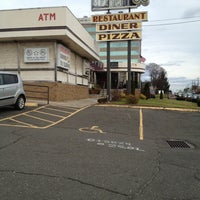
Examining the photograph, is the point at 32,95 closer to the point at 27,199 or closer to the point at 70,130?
the point at 70,130

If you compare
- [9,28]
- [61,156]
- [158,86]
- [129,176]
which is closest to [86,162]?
[61,156]

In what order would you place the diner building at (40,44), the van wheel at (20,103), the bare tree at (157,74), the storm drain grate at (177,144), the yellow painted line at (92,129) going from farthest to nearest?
the bare tree at (157,74), the diner building at (40,44), the van wheel at (20,103), the yellow painted line at (92,129), the storm drain grate at (177,144)

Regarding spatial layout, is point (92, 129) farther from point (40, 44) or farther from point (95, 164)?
point (40, 44)

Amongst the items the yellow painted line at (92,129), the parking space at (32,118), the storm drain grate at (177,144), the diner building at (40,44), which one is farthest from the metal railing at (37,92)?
the storm drain grate at (177,144)

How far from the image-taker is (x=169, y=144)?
8547 millimetres

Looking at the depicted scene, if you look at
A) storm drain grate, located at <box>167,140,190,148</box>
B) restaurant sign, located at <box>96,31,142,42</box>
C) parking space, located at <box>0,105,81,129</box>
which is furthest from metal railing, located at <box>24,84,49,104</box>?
storm drain grate, located at <box>167,140,190,148</box>

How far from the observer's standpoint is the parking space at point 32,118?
10.2 meters

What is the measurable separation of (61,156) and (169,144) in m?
3.84

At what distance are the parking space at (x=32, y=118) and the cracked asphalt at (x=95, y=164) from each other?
650 millimetres

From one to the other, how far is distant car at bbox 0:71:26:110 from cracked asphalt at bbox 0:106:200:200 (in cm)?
326

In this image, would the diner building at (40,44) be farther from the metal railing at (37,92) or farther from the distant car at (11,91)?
the distant car at (11,91)

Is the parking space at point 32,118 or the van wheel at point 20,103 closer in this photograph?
the parking space at point 32,118

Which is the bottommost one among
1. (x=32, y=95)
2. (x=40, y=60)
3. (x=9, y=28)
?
(x=32, y=95)

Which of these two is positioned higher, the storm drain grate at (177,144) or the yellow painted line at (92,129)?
the yellow painted line at (92,129)
